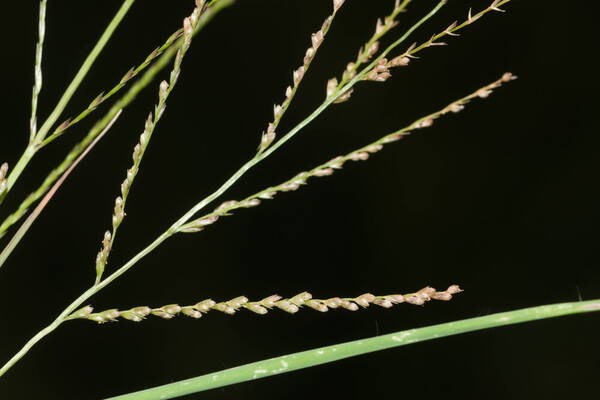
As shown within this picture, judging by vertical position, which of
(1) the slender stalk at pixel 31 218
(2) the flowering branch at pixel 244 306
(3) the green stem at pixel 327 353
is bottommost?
(3) the green stem at pixel 327 353

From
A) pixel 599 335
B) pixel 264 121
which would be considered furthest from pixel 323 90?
pixel 599 335

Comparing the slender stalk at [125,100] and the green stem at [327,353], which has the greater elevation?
the slender stalk at [125,100]

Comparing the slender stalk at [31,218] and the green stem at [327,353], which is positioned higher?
the slender stalk at [31,218]

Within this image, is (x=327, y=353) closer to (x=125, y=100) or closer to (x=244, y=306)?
(x=244, y=306)

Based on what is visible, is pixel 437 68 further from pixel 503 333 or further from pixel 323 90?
pixel 503 333

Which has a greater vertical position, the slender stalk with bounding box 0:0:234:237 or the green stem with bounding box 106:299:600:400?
the slender stalk with bounding box 0:0:234:237

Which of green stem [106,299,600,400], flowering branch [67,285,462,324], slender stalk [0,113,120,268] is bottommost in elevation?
green stem [106,299,600,400]

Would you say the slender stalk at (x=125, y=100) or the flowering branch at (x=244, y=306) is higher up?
the slender stalk at (x=125, y=100)

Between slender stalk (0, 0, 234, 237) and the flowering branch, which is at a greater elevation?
slender stalk (0, 0, 234, 237)
